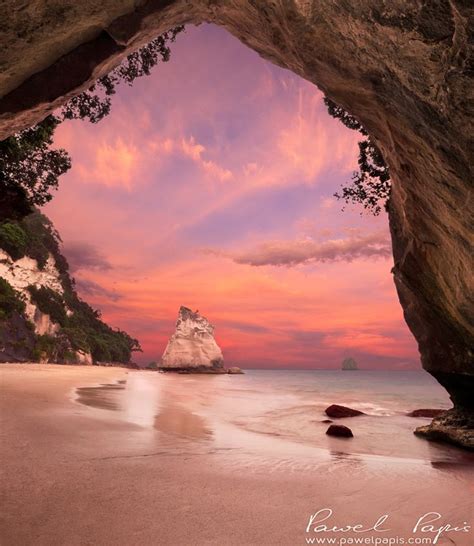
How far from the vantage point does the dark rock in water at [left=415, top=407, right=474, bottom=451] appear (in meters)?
9.25

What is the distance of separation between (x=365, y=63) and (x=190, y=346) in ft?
289

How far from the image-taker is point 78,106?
11.6 metres

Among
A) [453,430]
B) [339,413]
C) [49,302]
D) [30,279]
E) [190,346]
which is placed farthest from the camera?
[190,346]

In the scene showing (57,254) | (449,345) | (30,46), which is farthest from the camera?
(57,254)

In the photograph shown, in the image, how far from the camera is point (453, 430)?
32.3 feet

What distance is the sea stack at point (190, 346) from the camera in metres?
88.4

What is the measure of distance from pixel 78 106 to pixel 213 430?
1101 centimetres

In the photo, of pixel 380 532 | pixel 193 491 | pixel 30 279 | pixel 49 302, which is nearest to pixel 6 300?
pixel 30 279

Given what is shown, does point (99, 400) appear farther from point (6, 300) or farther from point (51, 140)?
point (6, 300)

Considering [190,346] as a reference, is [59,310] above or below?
above

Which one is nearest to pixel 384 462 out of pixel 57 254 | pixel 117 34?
pixel 117 34

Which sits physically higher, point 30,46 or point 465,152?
point 30,46

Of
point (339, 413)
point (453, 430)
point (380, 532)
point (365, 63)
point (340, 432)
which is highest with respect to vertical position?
point (365, 63)

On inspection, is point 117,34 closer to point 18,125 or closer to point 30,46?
point 30,46
